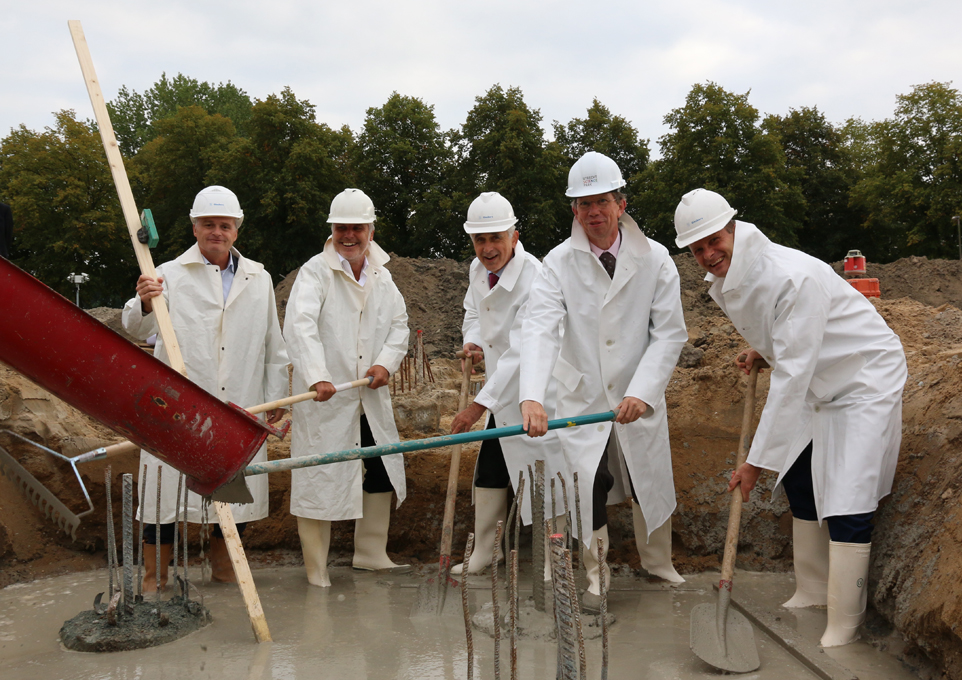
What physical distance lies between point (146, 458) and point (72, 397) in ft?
6.46

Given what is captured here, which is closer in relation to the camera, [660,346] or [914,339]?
[660,346]

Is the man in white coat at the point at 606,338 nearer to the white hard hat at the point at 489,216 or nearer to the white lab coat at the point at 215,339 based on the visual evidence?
the white hard hat at the point at 489,216

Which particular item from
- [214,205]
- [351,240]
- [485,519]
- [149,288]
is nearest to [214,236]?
[214,205]

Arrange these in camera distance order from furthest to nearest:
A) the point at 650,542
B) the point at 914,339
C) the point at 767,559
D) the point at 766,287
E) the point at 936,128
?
the point at 936,128 → the point at 914,339 → the point at 767,559 → the point at 650,542 → the point at 766,287

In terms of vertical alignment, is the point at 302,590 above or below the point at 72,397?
below

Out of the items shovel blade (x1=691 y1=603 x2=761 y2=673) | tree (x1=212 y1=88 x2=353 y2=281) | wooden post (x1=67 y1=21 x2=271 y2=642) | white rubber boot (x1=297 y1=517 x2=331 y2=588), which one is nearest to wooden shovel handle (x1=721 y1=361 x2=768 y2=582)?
shovel blade (x1=691 y1=603 x2=761 y2=673)

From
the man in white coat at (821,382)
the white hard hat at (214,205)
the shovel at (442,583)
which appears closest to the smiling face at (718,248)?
the man in white coat at (821,382)

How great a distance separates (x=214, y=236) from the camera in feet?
16.7

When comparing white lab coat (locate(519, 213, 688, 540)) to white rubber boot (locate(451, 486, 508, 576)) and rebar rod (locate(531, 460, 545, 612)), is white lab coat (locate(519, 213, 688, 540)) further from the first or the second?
white rubber boot (locate(451, 486, 508, 576))

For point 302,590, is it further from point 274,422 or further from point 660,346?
point 660,346

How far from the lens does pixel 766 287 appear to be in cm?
394

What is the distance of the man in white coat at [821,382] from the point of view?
3.80m

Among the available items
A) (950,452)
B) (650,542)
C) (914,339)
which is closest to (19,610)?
(650,542)

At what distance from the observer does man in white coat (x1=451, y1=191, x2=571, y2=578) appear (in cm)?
503
